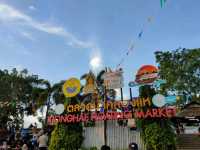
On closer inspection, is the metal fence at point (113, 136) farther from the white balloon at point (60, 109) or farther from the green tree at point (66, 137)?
the white balloon at point (60, 109)

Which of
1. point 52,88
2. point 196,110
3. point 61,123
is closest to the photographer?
point 61,123

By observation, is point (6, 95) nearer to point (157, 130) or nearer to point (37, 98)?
point (37, 98)

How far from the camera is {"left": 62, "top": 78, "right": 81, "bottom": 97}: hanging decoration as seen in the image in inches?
708

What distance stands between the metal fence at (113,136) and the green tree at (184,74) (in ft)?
54.7

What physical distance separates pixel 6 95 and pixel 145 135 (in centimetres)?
2669

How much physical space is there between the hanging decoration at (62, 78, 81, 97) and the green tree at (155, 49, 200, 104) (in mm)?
19454

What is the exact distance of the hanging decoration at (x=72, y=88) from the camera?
17987mm

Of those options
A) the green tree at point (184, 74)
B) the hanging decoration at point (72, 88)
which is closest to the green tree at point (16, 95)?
the green tree at point (184, 74)

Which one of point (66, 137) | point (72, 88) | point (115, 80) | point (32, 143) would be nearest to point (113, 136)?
point (115, 80)

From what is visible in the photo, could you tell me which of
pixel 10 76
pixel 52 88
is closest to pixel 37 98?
pixel 52 88

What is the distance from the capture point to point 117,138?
20703mm

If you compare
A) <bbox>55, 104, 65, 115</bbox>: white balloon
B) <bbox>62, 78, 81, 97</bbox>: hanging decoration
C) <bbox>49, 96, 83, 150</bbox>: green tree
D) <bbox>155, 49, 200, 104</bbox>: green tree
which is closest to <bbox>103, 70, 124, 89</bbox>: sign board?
<bbox>62, 78, 81, 97</bbox>: hanging decoration

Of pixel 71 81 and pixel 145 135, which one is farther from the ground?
pixel 71 81

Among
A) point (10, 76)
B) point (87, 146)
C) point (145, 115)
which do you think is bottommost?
point (87, 146)
